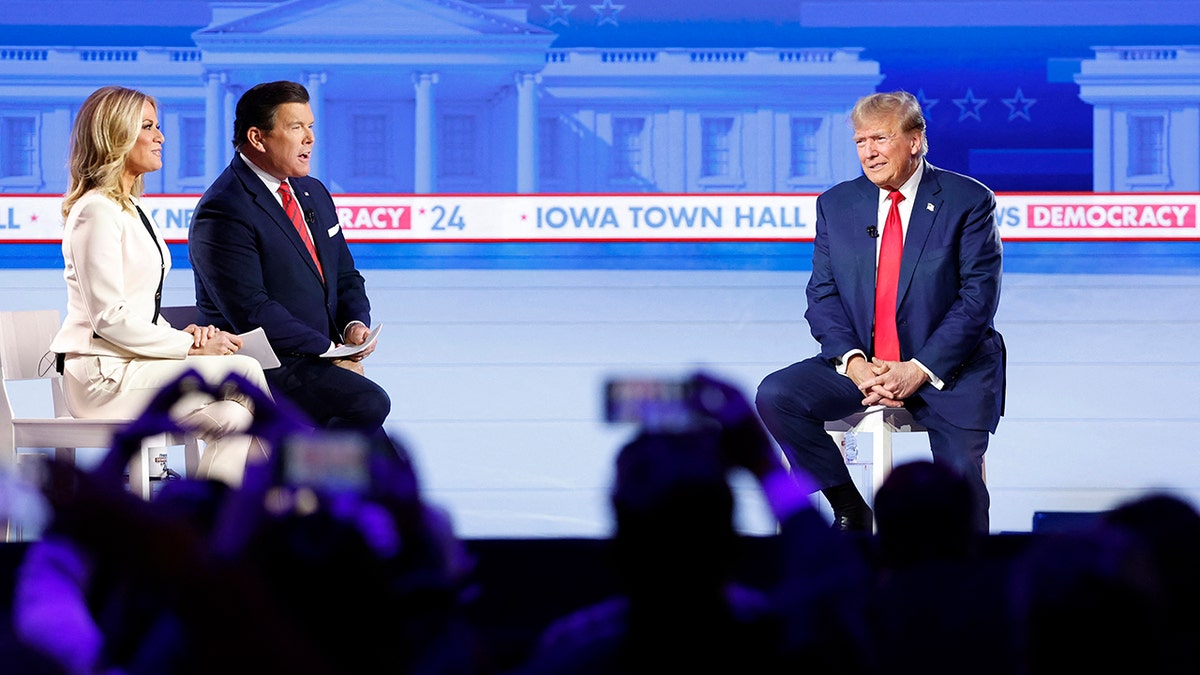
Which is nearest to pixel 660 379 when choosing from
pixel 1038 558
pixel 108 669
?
pixel 1038 558

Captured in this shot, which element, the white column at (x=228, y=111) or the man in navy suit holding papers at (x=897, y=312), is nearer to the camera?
the man in navy suit holding papers at (x=897, y=312)

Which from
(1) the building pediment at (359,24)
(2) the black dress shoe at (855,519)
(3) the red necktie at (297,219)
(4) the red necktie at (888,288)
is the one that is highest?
(1) the building pediment at (359,24)

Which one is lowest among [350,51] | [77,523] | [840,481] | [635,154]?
[840,481]

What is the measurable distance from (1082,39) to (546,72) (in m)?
4.51

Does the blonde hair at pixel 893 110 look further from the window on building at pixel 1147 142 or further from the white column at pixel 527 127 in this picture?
the window on building at pixel 1147 142

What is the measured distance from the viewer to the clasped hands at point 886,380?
2.96m

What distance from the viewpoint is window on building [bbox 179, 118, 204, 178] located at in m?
11.7

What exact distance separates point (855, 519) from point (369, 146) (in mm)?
10279

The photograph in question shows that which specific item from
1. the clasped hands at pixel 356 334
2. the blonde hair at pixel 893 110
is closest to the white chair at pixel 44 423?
the clasped hands at pixel 356 334

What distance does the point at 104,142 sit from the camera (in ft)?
9.78

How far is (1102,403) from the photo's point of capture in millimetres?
5012

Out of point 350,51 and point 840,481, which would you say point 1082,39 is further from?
point 840,481

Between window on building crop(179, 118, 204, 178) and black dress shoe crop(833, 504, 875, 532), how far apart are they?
9.77 metres

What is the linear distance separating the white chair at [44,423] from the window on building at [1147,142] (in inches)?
404
